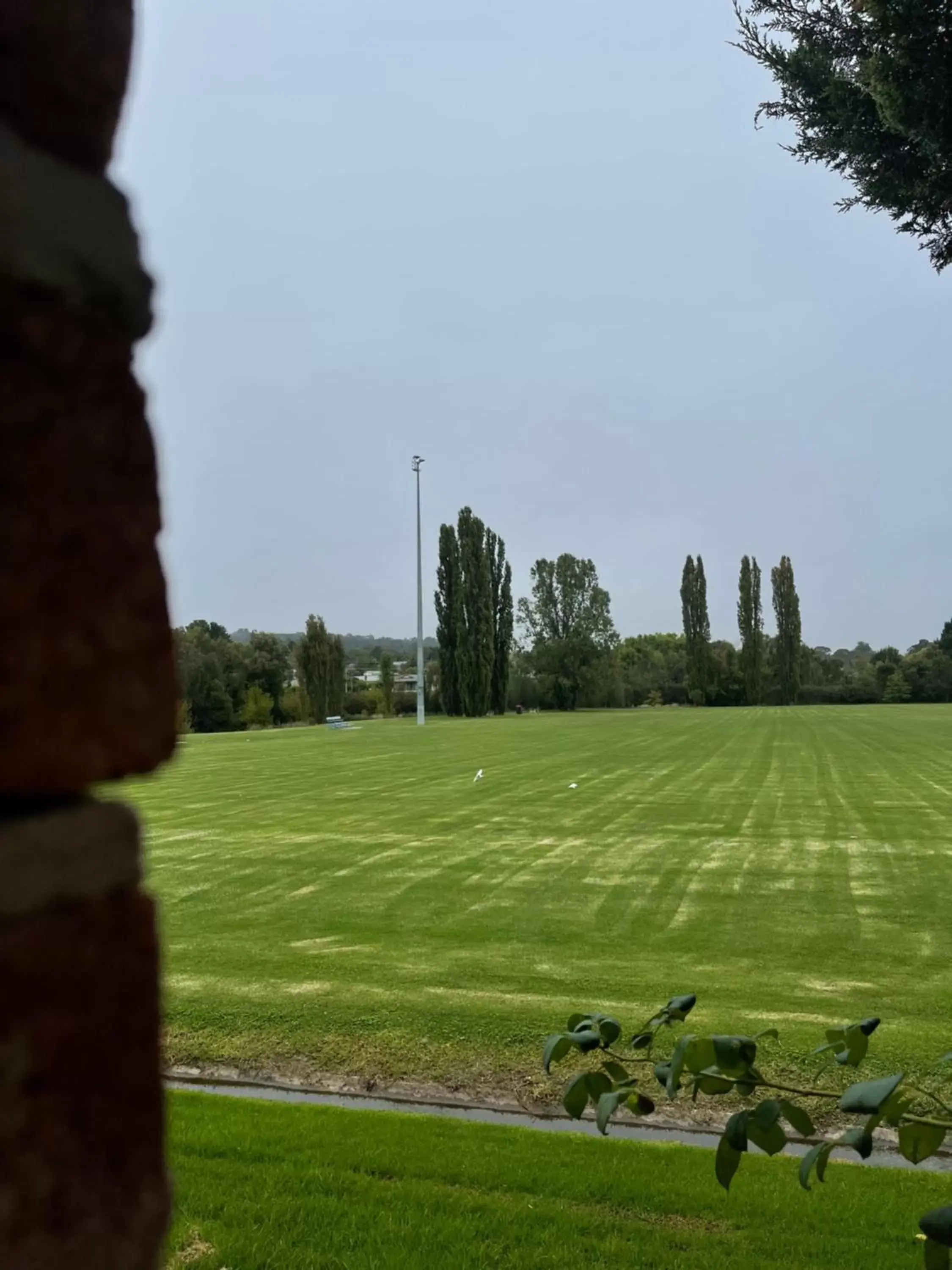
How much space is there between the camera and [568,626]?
200 ft

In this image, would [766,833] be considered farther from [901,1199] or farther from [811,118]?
[811,118]

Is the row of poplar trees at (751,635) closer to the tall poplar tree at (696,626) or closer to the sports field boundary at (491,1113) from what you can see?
the tall poplar tree at (696,626)

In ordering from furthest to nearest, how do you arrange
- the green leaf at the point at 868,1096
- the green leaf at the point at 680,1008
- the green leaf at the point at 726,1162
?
the green leaf at the point at 680,1008, the green leaf at the point at 726,1162, the green leaf at the point at 868,1096


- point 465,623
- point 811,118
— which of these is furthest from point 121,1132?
point 465,623

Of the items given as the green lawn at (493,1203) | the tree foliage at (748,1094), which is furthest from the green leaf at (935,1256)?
the green lawn at (493,1203)

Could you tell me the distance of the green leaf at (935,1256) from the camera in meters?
1.31

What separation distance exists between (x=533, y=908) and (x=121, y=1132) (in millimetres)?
8162

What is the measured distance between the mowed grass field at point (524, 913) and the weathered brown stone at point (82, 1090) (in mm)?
141

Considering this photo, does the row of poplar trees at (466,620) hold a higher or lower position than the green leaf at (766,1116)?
higher

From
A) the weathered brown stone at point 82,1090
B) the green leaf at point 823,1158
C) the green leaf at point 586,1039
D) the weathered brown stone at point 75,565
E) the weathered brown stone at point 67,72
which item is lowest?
the green leaf at point 823,1158

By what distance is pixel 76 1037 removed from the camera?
48cm

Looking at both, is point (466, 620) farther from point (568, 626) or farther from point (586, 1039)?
point (586, 1039)

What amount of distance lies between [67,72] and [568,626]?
60.7 meters

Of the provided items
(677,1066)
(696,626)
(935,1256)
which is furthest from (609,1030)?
(696,626)
